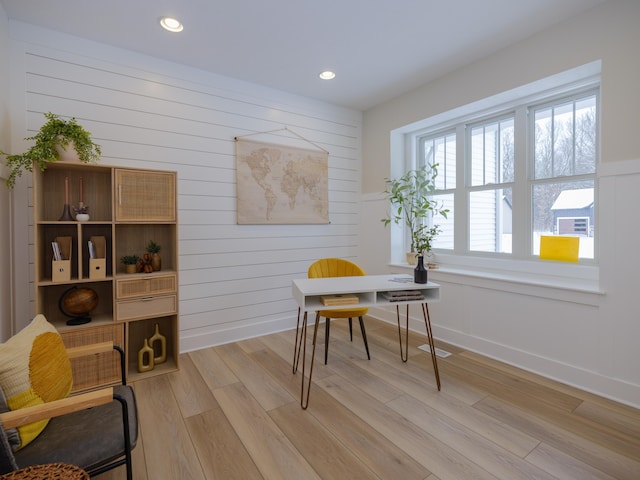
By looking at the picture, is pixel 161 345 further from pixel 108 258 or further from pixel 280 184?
pixel 280 184

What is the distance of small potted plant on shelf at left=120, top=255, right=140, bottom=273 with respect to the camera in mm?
2668

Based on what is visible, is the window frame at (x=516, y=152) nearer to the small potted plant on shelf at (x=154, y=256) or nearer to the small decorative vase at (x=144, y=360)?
the small potted plant on shelf at (x=154, y=256)

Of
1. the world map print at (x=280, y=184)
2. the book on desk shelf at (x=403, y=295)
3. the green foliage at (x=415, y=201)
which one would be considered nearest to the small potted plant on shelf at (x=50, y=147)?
the world map print at (x=280, y=184)

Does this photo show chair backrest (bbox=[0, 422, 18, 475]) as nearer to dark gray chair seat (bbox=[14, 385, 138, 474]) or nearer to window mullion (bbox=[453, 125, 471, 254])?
dark gray chair seat (bbox=[14, 385, 138, 474])

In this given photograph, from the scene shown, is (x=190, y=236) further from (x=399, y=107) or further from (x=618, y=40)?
(x=618, y=40)

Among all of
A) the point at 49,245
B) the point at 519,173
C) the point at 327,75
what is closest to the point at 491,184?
the point at 519,173

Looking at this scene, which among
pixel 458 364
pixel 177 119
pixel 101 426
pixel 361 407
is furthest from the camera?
pixel 177 119

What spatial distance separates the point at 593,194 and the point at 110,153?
408 cm

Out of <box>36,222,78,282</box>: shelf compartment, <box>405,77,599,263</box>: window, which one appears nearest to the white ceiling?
<box>405,77,599,263</box>: window

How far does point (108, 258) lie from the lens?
275cm

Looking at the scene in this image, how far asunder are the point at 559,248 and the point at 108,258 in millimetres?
3901

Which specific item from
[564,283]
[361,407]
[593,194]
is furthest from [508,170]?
[361,407]

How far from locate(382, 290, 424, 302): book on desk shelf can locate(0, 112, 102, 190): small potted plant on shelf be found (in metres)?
2.47

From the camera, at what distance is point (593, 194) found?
2.63 m
